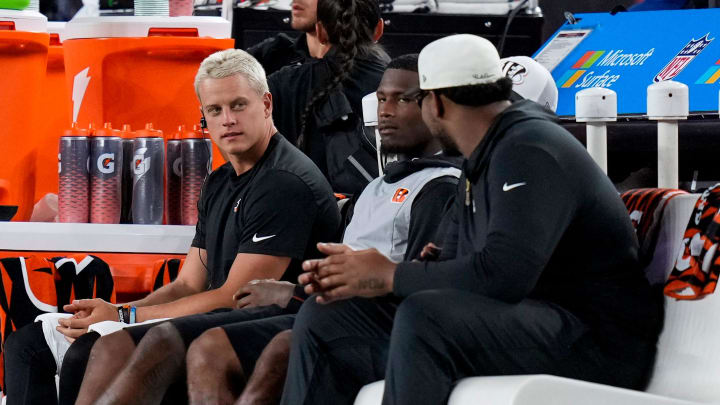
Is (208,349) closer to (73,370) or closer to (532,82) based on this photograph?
(73,370)

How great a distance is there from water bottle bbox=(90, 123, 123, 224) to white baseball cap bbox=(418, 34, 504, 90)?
1.76 metres

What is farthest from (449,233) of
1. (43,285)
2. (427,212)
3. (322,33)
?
(322,33)

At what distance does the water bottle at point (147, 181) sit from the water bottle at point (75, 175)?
0.15 metres

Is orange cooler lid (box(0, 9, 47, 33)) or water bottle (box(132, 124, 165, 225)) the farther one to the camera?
orange cooler lid (box(0, 9, 47, 33))

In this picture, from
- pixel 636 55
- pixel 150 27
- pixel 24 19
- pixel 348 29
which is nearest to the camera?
pixel 348 29

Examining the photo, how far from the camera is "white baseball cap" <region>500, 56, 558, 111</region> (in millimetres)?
3375

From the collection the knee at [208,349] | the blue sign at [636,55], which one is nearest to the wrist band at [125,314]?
the knee at [208,349]

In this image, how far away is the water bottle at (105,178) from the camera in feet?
13.1

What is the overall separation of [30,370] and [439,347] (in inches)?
57.9

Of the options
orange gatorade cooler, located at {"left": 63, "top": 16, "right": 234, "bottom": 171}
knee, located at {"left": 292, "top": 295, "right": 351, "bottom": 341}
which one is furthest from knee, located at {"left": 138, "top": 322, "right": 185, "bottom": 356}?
orange gatorade cooler, located at {"left": 63, "top": 16, "right": 234, "bottom": 171}

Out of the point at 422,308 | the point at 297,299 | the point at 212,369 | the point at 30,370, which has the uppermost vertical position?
the point at 422,308

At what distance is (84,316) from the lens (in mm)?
3285

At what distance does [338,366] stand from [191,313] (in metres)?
0.76

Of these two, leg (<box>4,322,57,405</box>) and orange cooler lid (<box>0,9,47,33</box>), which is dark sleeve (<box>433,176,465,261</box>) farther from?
orange cooler lid (<box>0,9,47,33</box>)
